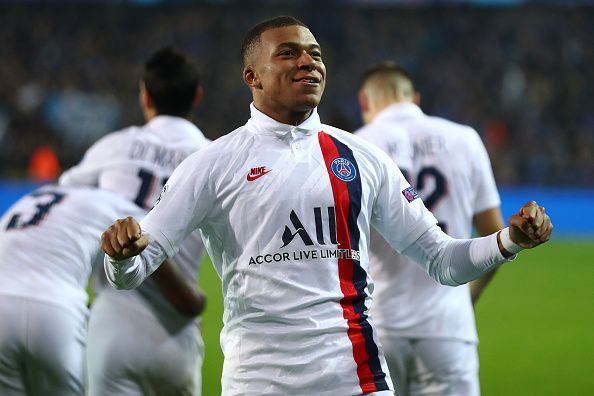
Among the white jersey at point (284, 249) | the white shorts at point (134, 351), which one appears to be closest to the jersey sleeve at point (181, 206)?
the white jersey at point (284, 249)

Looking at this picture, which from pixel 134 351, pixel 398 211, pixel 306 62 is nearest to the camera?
pixel 306 62

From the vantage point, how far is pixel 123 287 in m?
3.21

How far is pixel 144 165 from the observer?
193 inches

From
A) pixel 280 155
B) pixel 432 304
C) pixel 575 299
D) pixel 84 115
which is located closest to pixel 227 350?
pixel 280 155

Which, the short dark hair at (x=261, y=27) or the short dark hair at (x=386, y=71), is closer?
the short dark hair at (x=261, y=27)

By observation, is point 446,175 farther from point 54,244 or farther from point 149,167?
point 54,244

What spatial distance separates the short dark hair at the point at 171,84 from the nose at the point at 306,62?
178 centimetres

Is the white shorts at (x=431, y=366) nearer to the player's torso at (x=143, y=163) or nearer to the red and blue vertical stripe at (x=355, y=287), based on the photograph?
the player's torso at (x=143, y=163)

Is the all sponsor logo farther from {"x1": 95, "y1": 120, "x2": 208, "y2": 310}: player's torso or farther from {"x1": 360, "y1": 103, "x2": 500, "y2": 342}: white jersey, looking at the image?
{"x1": 95, "y1": 120, "x2": 208, "y2": 310}: player's torso

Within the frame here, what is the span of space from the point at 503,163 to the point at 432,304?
54.4ft

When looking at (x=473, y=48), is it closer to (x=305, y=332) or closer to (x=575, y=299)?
(x=575, y=299)

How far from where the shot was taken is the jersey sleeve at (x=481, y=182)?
4996mm

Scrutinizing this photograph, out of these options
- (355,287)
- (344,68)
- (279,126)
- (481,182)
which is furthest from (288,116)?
(344,68)

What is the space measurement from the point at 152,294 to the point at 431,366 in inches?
53.9
